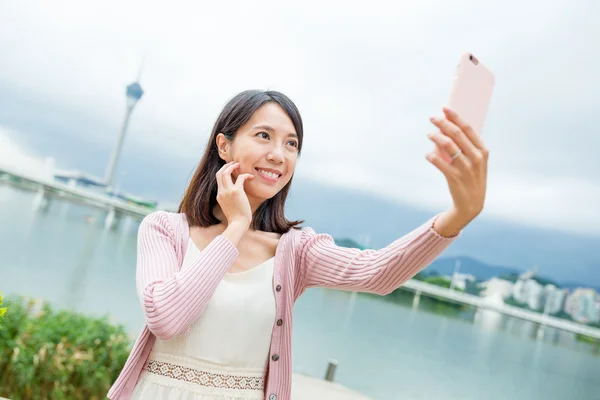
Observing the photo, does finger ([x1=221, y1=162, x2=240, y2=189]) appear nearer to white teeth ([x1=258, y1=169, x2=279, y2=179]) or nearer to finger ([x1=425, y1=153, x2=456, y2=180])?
white teeth ([x1=258, y1=169, x2=279, y2=179])

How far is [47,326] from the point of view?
Result: 3.23m

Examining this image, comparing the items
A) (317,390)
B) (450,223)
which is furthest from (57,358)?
(450,223)

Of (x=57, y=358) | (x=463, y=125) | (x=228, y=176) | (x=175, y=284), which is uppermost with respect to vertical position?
(x=463, y=125)

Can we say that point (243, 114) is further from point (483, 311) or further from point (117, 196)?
point (483, 311)

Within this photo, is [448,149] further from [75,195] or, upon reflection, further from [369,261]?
[75,195]

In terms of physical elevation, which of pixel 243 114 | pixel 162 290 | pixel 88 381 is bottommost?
pixel 88 381

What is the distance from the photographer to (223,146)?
3.77 ft

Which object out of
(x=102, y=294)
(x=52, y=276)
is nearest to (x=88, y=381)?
(x=102, y=294)

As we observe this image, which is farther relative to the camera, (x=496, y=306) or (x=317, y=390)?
(x=496, y=306)

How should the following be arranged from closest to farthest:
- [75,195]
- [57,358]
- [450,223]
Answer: [450,223], [57,358], [75,195]

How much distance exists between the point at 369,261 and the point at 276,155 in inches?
11.2

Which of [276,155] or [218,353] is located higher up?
[276,155]

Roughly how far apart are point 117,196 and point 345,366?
9254 millimetres

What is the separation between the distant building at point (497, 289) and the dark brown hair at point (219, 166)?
67.8ft
